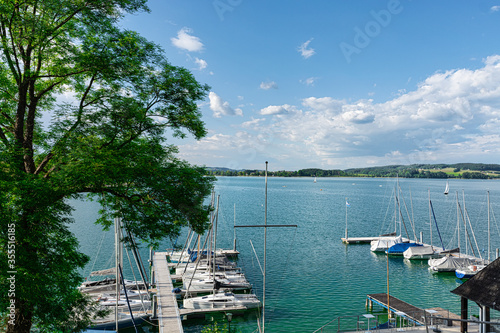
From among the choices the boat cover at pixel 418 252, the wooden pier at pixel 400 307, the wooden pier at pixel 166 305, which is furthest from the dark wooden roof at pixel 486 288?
the boat cover at pixel 418 252

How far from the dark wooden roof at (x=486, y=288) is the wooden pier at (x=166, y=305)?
56.6ft

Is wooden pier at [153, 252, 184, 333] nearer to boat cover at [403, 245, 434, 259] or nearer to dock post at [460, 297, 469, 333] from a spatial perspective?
dock post at [460, 297, 469, 333]

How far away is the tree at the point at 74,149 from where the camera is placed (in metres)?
8.77

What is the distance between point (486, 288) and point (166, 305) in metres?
21.2

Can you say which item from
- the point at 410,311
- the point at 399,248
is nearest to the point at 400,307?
the point at 410,311

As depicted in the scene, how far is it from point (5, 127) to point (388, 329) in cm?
2336

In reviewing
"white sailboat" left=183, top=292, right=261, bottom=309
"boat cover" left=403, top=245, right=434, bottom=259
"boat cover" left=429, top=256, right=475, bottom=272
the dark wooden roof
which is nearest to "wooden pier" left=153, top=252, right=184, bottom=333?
"white sailboat" left=183, top=292, right=261, bottom=309

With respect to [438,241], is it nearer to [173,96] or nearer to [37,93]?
[173,96]

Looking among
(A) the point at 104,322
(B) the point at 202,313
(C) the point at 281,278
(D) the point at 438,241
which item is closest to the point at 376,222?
(D) the point at 438,241

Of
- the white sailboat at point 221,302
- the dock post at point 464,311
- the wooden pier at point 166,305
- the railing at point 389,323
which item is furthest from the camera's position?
the white sailboat at point 221,302

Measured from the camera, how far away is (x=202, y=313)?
2572 centimetres

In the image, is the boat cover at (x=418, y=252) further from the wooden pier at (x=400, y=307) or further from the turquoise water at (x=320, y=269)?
the wooden pier at (x=400, y=307)

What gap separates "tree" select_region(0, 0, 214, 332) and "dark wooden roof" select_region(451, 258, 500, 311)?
15.1m

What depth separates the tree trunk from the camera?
30.5ft
